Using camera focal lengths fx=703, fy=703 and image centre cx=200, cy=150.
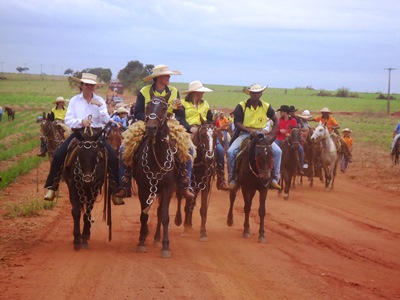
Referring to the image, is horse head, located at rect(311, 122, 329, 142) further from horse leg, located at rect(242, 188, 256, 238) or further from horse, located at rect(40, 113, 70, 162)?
horse leg, located at rect(242, 188, 256, 238)

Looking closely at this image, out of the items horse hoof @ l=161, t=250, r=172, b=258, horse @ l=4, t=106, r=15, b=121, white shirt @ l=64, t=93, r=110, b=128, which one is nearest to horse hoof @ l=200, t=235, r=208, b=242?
horse hoof @ l=161, t=250, r=172, b=258

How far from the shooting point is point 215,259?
1185 cm

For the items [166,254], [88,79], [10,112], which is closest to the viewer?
[166,254]

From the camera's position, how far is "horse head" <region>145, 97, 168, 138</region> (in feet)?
37.4

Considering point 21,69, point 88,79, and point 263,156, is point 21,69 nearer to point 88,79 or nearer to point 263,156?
point 263,156

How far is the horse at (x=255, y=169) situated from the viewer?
14023 millimetres

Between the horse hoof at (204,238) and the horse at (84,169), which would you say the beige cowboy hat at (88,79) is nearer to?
the horse at (84,169)

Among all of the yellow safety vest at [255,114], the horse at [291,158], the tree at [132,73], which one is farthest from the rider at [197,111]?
the tree at [132,73]

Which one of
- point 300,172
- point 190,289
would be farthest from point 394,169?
point 190,289

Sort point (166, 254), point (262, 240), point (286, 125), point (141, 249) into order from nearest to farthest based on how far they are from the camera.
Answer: point (166, 254) → point (141, 249) → point (262, 240) → point (286, 125)

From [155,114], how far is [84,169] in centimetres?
167

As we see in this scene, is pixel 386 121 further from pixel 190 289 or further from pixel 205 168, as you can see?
pixel 190 289

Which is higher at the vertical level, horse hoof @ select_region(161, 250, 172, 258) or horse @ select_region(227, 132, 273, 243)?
horse @ select_region(227, 132, 273, 243)

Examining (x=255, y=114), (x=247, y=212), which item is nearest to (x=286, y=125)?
(x=255, y=114)
